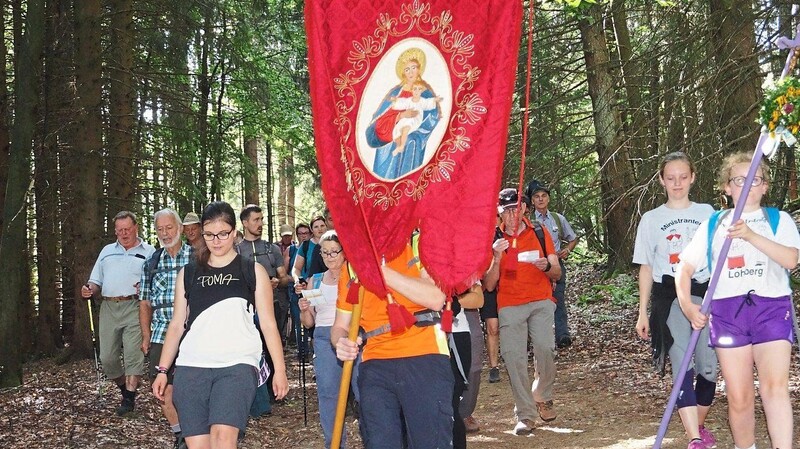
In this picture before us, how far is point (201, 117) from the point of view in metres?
18.0

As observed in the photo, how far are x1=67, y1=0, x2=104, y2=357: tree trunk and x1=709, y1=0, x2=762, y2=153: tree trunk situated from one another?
8.68 metres

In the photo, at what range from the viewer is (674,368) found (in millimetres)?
7156

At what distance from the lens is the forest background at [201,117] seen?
1186 cm

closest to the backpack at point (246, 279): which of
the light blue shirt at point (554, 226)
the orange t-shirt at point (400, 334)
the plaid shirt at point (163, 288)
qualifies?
the orange t-shirt at point (400, 334)

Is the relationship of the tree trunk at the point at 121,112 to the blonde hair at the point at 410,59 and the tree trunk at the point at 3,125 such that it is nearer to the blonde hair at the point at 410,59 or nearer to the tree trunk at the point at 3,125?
the tree trunk at the point at 3,125

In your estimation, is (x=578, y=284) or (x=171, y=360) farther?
(x=578, y=284)

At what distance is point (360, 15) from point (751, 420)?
11.9 feet

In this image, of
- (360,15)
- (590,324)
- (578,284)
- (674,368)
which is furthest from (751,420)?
(578,284)

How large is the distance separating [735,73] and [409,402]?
7.95m

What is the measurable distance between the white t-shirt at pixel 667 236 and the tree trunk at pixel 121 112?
1007 cm

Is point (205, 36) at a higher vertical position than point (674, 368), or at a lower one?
higher

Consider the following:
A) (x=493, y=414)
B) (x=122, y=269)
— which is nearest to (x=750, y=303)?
(x=493, y=414)

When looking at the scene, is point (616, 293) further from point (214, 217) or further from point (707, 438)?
point (214, 217)

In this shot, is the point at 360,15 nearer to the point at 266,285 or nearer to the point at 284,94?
the point at 266,285
